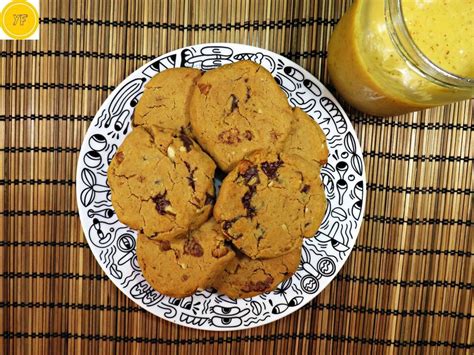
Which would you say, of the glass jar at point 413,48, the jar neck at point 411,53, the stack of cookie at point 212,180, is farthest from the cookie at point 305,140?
the jar neck at point 411,53

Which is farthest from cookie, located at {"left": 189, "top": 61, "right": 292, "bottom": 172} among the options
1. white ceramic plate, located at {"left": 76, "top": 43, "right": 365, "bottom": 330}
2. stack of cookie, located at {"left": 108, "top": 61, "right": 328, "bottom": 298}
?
white ceramic plate, located at {"left": 76, "top": 43, "right": 365, "bottom": 330}

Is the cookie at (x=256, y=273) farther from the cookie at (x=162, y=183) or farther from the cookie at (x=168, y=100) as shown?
the cookie at (x=168, y=100)

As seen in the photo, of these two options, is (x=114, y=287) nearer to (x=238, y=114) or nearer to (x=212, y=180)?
(x=212, y=180)

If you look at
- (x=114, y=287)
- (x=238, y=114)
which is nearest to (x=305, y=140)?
(x=238, y=114)

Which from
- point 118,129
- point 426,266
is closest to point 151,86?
point 118,129

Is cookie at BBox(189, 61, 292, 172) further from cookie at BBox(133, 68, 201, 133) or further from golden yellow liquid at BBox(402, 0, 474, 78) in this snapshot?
golden yellow liquid at BBox(402, 0, 474, 78)

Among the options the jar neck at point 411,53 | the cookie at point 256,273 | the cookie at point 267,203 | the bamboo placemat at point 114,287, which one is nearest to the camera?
the jar neck at point 411,53
